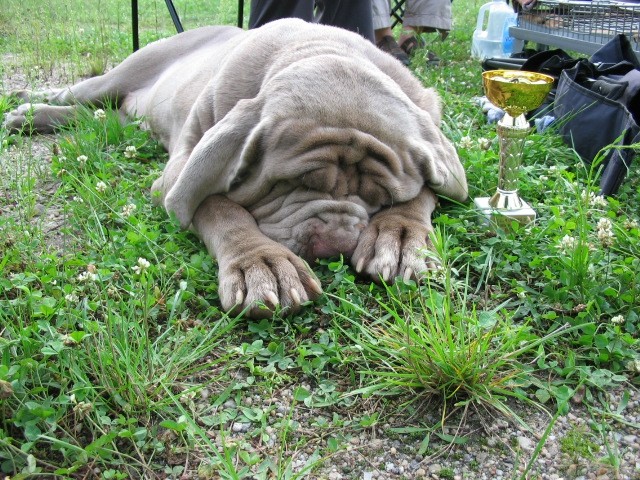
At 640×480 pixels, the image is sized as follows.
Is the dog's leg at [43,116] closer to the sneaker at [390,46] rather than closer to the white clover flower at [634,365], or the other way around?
the sneaker at [390,46]

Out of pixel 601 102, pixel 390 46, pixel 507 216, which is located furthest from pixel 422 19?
pixel 507 216

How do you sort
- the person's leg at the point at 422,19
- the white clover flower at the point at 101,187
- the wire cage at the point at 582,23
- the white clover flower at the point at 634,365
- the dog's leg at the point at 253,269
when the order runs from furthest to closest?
the person's leg at the point at 422,19 → the wire cage at the point at 582,23 → the white clover flower at the point at 101,187 → the dog's leg at the point at 253,269 → the white clover flower at the point at 634,365

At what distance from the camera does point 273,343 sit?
7.59ft

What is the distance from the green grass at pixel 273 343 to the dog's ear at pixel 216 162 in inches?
6.4

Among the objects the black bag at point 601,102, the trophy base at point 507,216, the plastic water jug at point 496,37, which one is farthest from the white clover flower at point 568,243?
the plastic water jug at point 496,37

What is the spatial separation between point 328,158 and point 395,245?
0.46 metres

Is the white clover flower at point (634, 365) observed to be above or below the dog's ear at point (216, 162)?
below

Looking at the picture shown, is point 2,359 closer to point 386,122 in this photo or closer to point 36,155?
point 386,122

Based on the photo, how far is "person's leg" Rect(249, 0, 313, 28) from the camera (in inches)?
210

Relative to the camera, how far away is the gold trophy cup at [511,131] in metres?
3.00

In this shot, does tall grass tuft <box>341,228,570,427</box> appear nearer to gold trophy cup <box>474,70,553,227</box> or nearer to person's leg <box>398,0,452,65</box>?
gold trophy cup <box>474,70,553,227</box>

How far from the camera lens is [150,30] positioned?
9.16 meters

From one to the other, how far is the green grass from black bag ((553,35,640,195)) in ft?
0.91

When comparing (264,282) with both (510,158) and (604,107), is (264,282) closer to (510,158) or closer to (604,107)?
(510,158)
